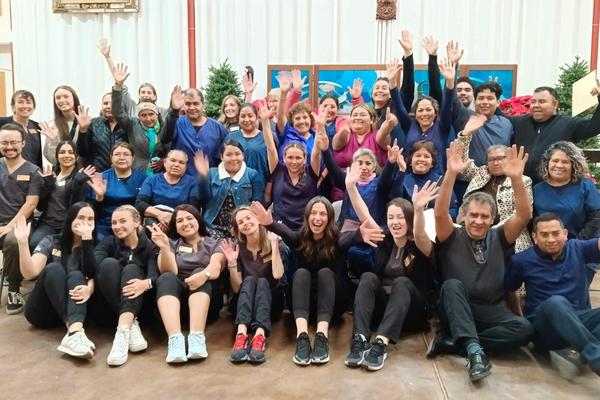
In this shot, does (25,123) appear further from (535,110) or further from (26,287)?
(535,110)

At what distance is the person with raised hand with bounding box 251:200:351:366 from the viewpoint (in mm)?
3008

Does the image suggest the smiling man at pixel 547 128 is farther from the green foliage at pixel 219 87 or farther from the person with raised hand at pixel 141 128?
the green foliage at pixel 219 87

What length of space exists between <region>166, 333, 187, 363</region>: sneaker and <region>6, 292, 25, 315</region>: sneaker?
54.2 inches

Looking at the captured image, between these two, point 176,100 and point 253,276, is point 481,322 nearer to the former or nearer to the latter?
point 253,276

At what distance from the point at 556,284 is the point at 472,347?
58 centimetres

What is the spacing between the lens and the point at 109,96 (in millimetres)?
4289

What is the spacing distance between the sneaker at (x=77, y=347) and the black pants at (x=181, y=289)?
0.43m

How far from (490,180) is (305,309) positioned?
4.77ft

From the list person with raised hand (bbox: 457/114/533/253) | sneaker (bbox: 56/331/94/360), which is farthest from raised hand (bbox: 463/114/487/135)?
sneaker (bbox: 56/331/94/360)

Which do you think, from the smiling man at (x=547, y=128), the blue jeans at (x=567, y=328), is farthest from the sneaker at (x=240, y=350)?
the smiling man at (x=547, y=128)

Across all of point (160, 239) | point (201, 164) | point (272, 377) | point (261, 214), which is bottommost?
point (272, 377)

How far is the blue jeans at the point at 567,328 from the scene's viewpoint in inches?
96.3


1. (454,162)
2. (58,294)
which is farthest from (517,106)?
(58,294)

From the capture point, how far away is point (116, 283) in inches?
118
